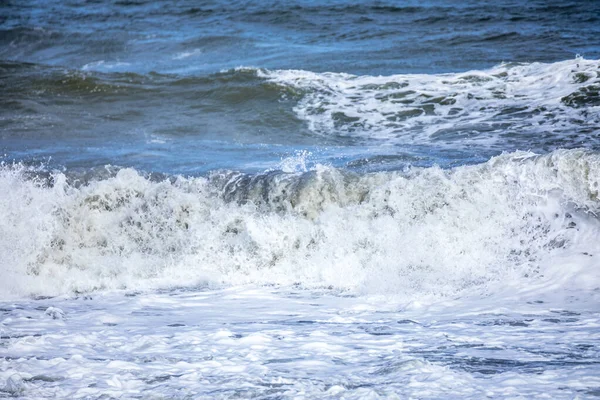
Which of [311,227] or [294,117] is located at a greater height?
[294,117]

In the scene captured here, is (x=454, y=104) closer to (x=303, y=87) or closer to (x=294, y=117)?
(x=294, y=117)

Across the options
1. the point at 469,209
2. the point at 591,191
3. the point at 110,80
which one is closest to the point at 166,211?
the point at 469,209

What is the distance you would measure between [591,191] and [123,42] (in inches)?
579

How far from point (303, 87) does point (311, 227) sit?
237 inches

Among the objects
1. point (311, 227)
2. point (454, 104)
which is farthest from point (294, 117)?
point (311, 227)

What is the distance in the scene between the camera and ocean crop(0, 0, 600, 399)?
3.94 m

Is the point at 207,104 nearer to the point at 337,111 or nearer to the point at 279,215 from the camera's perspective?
the point at 337,111

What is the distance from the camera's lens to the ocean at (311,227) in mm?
3938

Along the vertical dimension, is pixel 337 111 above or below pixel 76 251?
above

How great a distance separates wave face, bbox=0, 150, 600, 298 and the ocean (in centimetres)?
2

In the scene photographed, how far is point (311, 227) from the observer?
267 inches

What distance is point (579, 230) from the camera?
6066 millimetres

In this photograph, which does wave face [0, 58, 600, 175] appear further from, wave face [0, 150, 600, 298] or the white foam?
wave face [0, 150, 600, 298]

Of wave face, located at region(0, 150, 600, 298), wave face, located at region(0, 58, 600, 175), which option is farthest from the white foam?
wave face, located at region(0, 150, 600, 298)
